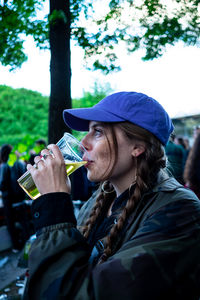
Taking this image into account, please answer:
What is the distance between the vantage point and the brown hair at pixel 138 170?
4.44ft

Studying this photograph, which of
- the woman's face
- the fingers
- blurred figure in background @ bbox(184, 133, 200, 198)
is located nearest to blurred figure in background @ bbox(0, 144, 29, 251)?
blurred figure in background @ bbox(184, 133, 200, 198)

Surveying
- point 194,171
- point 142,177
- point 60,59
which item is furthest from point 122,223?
point 194,171

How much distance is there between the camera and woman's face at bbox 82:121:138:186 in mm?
1483

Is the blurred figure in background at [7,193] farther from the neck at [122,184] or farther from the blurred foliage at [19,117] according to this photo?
the blurred foliage at [19,117]

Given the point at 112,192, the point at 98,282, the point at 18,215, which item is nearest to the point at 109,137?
the point at 112,192

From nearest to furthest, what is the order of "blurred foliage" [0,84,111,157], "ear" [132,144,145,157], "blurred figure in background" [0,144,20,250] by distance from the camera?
"ear" [132,144,145,157], "blurred figure in background" [0,144,20,250], "blurred foliage" [0,84,111,157]

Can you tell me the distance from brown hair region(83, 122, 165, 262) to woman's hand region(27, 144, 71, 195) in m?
0.30

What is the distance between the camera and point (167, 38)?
2541 millimetres

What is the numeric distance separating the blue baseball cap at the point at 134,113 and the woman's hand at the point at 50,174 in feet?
1.11

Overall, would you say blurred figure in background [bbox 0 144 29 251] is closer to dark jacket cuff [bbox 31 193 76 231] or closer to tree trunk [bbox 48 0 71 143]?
tree trunk [bbox 48 0 71 143]

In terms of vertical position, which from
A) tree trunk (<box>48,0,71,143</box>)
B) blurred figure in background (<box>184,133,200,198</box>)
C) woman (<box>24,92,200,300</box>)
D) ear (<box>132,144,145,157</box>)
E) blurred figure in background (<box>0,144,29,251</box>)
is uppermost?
tree trunk (<box>48,0,71,143</box>)

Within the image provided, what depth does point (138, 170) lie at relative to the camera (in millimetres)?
1530

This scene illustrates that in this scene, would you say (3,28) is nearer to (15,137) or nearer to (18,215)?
(18,215)

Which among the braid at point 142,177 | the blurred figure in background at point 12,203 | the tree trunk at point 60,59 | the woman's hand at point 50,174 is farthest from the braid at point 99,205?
the blurred figure in background at point 12,203
